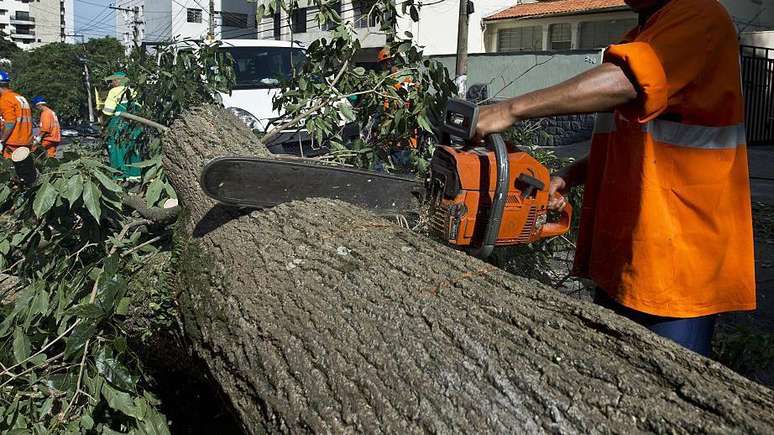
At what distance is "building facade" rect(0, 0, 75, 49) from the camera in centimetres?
9244

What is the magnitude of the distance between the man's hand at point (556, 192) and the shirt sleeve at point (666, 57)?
22.4 inches

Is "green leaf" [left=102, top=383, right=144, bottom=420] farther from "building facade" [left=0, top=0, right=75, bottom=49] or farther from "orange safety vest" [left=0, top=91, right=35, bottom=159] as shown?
"building facade" [left=0, top=0, right=75, bottom=49]

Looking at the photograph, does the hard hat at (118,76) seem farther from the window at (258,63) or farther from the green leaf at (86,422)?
the green leaf at (86,422)

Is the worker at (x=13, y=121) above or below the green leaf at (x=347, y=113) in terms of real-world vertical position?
below

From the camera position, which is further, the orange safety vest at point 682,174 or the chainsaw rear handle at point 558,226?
the chainsaw rear handle at point 558,226

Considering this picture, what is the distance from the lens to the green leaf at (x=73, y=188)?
266 cm

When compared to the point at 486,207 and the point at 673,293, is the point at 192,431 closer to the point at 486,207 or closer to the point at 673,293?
the point at 486,207

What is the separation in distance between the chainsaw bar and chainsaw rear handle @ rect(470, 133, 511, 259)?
557 mm

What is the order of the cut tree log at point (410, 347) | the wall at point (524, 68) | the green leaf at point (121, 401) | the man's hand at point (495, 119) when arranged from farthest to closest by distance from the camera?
the wall at point (524, 68)
the green leaf at point (121, 401)
the man's hand at point (495, 119)
the cut tree log at point (410, 347)

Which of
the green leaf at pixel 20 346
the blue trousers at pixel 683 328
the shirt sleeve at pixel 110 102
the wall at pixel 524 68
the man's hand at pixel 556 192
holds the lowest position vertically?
the green leaf at pixel 20 346

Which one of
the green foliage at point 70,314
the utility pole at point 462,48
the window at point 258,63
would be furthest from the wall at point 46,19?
the green foliage at point 70,314

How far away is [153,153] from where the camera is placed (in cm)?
438

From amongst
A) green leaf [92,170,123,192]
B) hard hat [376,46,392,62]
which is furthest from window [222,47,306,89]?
green leaf [92,170,123,192]

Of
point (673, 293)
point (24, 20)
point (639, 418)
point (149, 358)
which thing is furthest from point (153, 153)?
point (24, 20)
